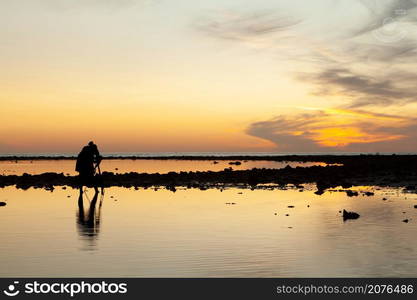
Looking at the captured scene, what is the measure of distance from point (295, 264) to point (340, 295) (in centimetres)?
272

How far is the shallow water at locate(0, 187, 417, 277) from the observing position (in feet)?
43.5

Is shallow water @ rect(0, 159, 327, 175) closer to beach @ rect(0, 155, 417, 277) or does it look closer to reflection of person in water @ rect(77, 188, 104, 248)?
beach @ rect(0, 155, 417, 277)

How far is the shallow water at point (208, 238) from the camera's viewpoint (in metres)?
13.3

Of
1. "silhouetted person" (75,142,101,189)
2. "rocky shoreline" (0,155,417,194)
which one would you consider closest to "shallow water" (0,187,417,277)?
"silhouetted person" (75,142,101,189)

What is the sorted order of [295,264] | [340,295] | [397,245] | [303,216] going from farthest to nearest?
1. [303,216]
2. [397,245]
3. [295,264]
4. [340,295]

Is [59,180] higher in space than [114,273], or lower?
Answer: higher

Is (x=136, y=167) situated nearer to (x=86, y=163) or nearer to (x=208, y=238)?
(x=86, y=163)

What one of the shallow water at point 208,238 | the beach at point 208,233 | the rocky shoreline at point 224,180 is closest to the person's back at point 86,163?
the beach at point 208,233

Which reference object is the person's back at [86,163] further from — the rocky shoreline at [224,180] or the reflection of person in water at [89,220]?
the rocky shoreline at [224,180]

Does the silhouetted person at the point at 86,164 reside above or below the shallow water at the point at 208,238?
above

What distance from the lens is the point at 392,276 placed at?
12359 mm

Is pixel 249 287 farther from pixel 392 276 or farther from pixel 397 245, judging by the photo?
pixel 397 245

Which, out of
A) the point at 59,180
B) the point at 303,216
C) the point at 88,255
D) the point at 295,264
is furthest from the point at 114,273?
the point at 59,180

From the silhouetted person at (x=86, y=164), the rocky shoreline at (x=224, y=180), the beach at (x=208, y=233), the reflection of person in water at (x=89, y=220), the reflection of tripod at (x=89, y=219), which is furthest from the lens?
the rocky shoreline at (x=224, y=180)
